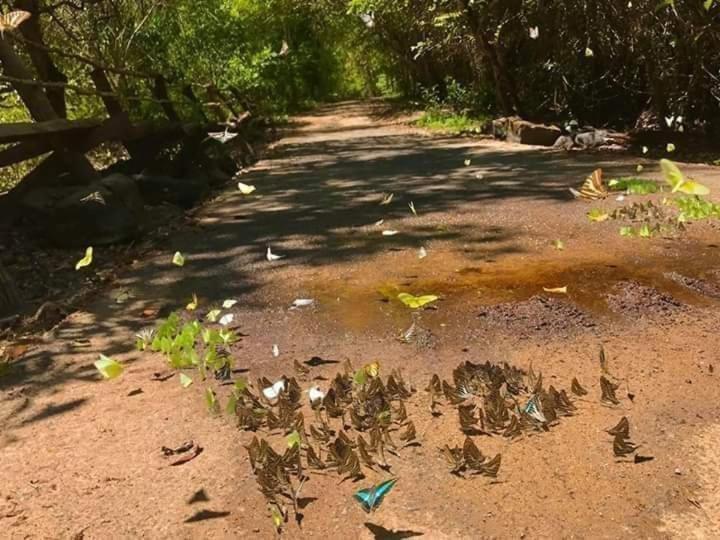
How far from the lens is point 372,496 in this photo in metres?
2.26

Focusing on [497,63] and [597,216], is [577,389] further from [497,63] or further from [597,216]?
[497,63]

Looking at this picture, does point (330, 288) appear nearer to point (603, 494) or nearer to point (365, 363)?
point (365, 363)

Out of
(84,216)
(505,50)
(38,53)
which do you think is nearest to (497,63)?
(505,50)

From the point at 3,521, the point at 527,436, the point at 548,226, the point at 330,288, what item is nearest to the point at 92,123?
the point at 330,288

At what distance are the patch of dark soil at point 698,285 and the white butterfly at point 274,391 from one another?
2273 mm

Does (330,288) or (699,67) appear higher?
(699,67)

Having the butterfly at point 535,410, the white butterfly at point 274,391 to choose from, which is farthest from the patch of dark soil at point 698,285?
the white butterfly at point 274,391

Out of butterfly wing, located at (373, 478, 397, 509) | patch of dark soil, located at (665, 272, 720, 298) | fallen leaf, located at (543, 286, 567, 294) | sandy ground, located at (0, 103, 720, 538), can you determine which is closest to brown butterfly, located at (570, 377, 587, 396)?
sandy ground, located at (0, 103, 720, 538)

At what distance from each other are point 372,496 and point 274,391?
0.86m

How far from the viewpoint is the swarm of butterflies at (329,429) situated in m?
2.38

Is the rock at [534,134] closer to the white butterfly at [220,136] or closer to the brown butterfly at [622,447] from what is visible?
the white butterfly at [220,136]

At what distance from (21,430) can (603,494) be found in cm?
227

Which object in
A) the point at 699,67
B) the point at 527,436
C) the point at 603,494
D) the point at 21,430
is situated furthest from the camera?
the point at 699,67

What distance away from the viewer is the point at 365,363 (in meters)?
3.32
